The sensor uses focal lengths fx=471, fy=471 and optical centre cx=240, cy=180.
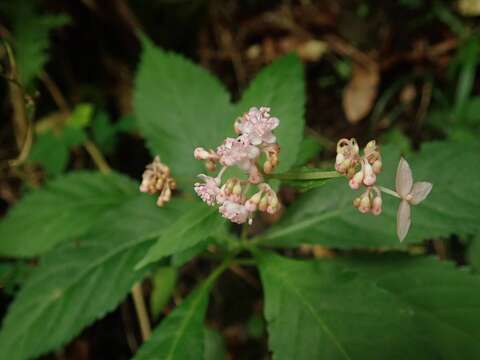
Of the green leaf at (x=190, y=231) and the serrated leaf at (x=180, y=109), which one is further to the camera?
the serrated leaf at (x=180, y=109)

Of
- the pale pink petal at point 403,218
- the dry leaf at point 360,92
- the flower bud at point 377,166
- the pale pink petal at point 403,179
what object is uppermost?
the dry leaf at point 360,92

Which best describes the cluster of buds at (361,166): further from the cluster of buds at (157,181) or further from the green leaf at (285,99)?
the cluster of buds at (157,181)

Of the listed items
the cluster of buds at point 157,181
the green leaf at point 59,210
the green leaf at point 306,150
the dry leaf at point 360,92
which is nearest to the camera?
the cluster of buds at point 157,181

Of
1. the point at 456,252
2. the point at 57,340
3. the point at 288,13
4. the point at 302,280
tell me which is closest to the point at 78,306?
the point at 57,340

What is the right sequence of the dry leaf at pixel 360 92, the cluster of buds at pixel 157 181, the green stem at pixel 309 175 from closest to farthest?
the green stem at pixel 309 175
the cluster of buds at pixel 157 181
the dry leaf at pixel 360 92

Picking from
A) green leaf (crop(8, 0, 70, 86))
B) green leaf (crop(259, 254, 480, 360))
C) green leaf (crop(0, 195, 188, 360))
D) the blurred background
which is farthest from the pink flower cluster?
green leaf (crop(8, 0, 70, 86))

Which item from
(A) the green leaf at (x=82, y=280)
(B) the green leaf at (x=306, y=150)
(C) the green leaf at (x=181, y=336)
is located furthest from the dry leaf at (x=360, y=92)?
(C) the green leaf at (x=181, y=336)

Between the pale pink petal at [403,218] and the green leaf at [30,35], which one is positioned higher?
the green leaf at [30,35]

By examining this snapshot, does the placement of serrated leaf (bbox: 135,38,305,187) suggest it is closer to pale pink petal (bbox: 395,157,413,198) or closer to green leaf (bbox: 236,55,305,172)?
green leaf (bbox: 236,55,305,172)
